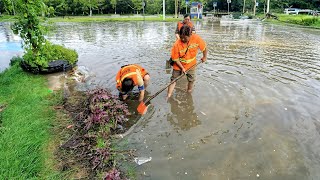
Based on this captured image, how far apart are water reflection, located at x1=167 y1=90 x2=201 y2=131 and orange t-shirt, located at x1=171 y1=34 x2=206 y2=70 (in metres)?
0.81

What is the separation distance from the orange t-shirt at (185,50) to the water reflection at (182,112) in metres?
0.81

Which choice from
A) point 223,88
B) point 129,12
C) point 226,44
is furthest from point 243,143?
point 129,12

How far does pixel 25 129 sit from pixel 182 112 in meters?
3.12

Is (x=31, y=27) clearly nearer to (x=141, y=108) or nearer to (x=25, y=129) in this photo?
(x=25, y=129)

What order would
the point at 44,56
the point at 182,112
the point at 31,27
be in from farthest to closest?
the point at 44,56 → the point at 31,27 → the point at 182,112

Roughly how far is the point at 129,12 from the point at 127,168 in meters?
61.6

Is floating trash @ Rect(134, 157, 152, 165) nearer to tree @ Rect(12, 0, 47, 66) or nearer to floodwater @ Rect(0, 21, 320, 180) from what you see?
floodwater @ Rect(0, 21, 320, 180)

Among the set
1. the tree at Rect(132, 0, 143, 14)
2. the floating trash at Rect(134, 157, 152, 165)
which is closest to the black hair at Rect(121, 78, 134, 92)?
the floating trash at Rect(134, 157, 152, 165)

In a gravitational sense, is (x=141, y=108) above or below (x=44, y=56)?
below

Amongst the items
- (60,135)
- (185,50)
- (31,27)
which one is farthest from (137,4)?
(60,135)

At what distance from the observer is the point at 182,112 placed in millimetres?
6043

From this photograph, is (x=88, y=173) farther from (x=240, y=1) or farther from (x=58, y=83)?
(x=240, y=1)

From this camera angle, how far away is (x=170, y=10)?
6347cm

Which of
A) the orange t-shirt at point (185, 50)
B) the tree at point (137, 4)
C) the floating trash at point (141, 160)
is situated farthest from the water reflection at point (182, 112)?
the tree at point (137, 4)
